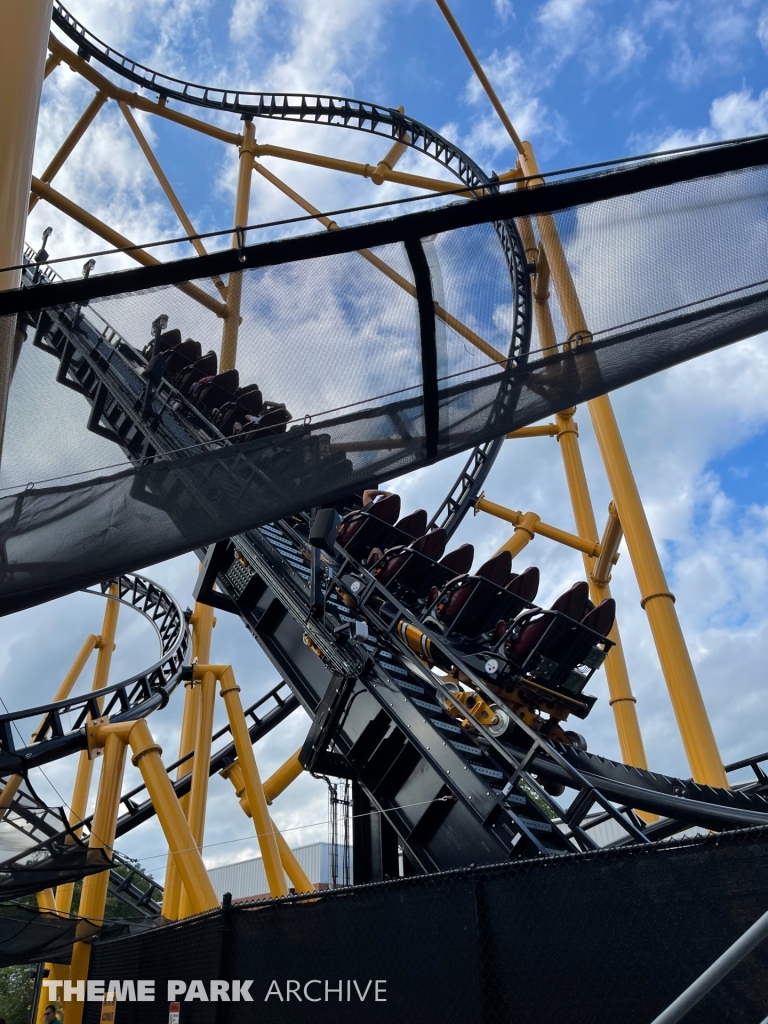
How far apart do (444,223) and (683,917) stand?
1.36m

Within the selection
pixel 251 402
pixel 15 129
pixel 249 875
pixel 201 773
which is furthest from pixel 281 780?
pixel 249 875

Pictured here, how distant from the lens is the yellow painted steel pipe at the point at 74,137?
8.54 m

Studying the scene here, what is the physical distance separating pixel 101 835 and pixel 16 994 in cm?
1675

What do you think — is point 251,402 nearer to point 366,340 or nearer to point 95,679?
point 366,340

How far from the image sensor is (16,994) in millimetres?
18797

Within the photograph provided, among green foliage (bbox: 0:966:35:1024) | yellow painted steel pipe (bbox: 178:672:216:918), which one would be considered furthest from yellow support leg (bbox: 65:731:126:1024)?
green foliage (bbox: 0:966:35:1024)

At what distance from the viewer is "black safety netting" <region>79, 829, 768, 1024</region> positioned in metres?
1.63

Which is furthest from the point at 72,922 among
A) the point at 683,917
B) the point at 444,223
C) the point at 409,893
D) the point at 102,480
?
the point at 444,223

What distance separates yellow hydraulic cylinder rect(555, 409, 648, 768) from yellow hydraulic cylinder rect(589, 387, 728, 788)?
326 millimetres

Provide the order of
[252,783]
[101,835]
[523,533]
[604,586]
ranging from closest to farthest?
[252,783] < [101,835] < [604,586] < [523,533]

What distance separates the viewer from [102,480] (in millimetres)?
1907

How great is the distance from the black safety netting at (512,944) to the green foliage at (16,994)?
1904 cm

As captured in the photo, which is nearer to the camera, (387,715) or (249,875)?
(387,715)

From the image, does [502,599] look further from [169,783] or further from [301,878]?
[301,878]
